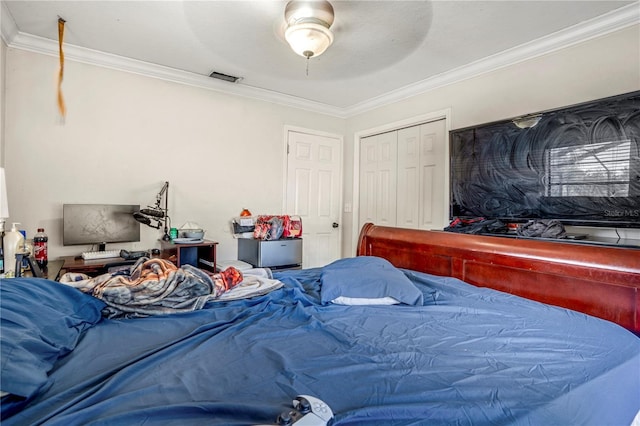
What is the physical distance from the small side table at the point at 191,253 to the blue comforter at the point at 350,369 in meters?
1.68

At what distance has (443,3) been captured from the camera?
2.10 meters

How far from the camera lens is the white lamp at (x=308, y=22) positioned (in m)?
1.97

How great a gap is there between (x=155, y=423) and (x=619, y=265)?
1.77 metres

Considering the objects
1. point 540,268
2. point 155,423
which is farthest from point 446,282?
point 155,423

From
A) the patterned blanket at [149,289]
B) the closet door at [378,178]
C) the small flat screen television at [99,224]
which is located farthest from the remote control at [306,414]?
the closet door at [378,178]

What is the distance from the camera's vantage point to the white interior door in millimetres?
4105

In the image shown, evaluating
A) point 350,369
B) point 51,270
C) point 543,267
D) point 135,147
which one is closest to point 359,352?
point 350,369

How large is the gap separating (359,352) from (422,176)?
Answer: 2.78 meters

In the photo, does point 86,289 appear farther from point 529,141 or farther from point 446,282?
point 529,141

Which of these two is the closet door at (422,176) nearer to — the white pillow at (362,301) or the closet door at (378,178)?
the closet door at (378,178)

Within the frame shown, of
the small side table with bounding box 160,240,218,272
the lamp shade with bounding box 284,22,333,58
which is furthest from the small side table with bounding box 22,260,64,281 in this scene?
the lamp shade with bounding box 284,22,333,58

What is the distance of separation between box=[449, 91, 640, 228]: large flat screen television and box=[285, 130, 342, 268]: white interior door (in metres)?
2.12

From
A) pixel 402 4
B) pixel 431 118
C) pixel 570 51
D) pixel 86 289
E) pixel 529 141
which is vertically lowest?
pixel 86 289

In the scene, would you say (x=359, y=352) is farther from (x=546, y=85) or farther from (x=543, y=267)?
(x=546, y=85)
